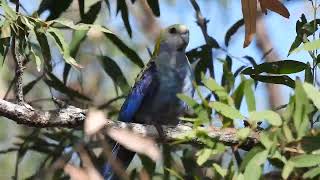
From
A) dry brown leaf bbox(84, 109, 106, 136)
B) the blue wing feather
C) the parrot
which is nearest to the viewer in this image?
dry brown leaf bbox(84, 109, 106, 136)

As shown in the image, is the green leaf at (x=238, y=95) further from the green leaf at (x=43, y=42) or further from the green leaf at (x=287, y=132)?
the green leaf at (x=43, y=42)

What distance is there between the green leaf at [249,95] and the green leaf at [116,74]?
4.40ft

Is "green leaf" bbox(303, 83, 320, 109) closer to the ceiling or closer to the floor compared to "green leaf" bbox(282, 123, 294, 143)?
closer to the ceiling

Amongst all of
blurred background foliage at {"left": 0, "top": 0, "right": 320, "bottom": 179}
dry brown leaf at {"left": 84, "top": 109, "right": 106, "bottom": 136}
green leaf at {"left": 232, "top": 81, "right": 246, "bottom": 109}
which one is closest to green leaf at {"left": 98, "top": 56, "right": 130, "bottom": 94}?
blurred background foliage at {"left": 0, "top": 0, "right": 320, "bottom": 179}

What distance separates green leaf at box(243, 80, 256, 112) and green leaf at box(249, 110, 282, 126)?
3 centimetres

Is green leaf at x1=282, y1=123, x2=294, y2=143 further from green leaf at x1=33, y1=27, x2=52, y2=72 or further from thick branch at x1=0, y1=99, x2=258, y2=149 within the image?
green leaf at x1=33, y1=27, x2=52, y2=72

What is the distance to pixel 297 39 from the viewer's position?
1.61m

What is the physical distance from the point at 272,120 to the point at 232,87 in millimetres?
91

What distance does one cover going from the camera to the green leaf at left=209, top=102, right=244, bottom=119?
119cm

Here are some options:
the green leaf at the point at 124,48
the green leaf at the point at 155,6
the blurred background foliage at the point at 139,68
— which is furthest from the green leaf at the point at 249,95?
the green leaf at the point at 155,6

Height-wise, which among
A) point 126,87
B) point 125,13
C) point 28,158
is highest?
point 125,13

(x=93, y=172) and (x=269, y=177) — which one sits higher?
(x=93, y=172)

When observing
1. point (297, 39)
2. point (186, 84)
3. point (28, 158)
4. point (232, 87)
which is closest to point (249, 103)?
point (232, 87)

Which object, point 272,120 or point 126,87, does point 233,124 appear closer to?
point 272,120
